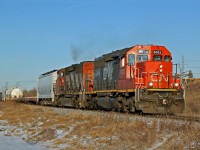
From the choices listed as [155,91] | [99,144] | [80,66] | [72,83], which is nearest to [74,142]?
[99,144]

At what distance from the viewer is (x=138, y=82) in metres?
18.9

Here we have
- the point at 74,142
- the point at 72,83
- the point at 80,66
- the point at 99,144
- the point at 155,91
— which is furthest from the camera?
the point at 72,83

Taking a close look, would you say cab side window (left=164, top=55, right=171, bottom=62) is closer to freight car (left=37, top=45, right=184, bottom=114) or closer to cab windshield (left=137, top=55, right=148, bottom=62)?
freight car (left=37, top=45, right=184, bottom=114)

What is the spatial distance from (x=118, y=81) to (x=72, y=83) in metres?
11.2

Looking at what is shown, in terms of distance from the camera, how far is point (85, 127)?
1283 cm

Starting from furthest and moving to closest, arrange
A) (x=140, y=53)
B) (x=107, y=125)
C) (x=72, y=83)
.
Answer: (x=72, y=83) → (x=140, y=53) → (x=107, y=125)

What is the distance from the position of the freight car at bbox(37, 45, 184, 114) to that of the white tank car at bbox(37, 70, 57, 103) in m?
13.6

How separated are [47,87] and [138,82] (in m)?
23.8

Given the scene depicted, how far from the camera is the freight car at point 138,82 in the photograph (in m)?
18.1

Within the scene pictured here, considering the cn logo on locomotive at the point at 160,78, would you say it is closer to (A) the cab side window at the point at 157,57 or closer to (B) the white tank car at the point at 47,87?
(A) the cab side window at the point at 157,57

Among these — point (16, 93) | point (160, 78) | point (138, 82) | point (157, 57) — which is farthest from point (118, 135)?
point (16, 93)

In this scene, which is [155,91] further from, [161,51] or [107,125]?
[107,125]

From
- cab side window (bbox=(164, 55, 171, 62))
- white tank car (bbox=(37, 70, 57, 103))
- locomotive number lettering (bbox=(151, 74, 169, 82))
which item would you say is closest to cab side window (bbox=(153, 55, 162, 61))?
cab side window (bbox=(164, 55, 171, 62))

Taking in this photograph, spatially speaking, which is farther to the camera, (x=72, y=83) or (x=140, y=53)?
(x=72, y=83)
